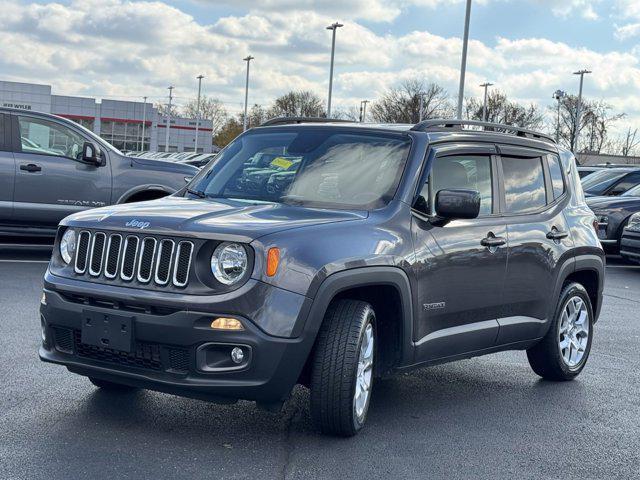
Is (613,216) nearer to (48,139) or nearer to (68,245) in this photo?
(48,139)

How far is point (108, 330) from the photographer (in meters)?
4.86

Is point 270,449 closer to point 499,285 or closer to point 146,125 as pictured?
point 499,285

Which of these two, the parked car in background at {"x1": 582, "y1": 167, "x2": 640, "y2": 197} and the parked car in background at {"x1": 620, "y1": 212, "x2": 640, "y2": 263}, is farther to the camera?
the parked car in background at {"x1": 582, "y1": 167, "x2": 640, "y2": 197}

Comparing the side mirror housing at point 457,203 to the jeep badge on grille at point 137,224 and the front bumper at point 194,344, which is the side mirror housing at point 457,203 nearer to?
the front bumper at point 194,344

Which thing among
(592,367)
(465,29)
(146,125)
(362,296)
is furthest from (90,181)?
Result: (146,125)

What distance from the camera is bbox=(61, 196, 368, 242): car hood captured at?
4.84m

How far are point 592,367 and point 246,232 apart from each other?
3.99 meters

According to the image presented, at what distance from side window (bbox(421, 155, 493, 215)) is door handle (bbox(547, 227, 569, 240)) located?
0.62m

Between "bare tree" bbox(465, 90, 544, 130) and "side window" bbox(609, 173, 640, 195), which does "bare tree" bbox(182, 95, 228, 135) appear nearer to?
"bare tree" bbox(465, 90, 544, 130)

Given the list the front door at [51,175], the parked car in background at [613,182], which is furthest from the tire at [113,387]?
the parked car in background at [613,182]

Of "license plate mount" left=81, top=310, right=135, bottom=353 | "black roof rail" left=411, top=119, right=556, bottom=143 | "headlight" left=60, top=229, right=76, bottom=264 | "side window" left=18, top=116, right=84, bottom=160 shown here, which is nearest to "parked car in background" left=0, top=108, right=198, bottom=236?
"side window" left=18, top=116, right=84, bottom=160

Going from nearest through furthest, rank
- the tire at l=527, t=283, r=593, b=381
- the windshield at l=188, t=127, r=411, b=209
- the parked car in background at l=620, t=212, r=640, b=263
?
the windshield at l=188, t=127, r=411, b=209, the tire at l=527, t=283, r=593, b=381, the parked car in background at l=620, t=212, r=640, b=263

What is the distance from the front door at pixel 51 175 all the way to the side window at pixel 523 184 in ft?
23.6

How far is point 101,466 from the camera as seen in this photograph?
457 centimetres
